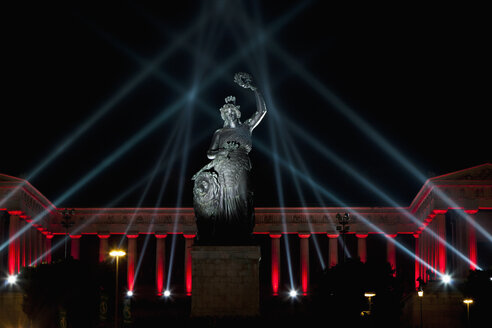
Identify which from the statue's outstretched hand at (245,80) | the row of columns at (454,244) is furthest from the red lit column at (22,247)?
the statue's outstretched hand at (245,80)

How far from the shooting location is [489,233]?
235ft

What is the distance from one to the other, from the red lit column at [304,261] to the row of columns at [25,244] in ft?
86.7

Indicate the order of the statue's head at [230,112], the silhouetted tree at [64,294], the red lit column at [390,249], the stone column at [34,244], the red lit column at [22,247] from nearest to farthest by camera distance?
1. the statue's head at [230,112]
2. the silhouetted tree at [64,294]
3. the red lit column at [22,247]
4. the stone column at [34,244]
5. the red lit column at [390,249]

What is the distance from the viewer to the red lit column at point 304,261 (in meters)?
72.5

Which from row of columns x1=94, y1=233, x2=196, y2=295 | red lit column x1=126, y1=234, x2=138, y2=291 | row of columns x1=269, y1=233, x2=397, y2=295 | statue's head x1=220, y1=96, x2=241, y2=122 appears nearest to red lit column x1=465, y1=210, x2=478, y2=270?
row of columns x1=269, y1=233, x2=397, y2=295

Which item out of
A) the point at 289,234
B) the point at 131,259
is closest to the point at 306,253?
the point at 289,234

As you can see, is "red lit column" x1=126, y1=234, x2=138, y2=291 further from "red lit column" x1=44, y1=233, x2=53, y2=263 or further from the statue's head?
the statue's head

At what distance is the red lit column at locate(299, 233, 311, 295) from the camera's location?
72512 millimetres

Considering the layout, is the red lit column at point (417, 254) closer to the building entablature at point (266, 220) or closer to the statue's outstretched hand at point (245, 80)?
the building entablature at point (266, 220)

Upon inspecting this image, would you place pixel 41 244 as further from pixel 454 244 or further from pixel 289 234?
pixel 454 244

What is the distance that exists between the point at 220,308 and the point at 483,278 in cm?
2715

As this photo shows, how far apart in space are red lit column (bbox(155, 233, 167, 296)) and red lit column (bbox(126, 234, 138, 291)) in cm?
233

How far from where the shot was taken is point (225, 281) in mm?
22812

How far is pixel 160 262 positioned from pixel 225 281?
51703 mm
